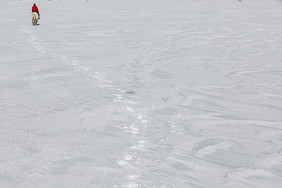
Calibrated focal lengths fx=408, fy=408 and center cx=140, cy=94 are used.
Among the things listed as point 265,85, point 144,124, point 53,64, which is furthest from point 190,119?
point 53,64

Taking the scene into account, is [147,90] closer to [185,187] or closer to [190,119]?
[190,119]

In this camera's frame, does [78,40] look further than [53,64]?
Yes

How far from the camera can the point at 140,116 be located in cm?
597

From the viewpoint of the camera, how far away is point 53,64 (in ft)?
32.7

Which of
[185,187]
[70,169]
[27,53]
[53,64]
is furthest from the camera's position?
[27,53]

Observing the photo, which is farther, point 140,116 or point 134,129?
point 140,116

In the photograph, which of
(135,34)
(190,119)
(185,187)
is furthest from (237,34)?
(185,187)

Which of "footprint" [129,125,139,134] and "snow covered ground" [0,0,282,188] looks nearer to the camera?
"snow covered ground" [0,0,282,188]

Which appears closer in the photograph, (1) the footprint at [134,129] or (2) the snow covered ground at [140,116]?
(2) the snow covered ground at [140,116]

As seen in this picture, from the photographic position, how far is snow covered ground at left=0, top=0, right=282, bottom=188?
4.17 m

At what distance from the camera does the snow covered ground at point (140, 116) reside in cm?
417

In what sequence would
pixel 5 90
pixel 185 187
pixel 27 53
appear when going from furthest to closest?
pixel 27 53 → pixel 5 90 → pixel 185 187

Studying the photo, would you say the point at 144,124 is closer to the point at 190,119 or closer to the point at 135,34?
the point at 190,119

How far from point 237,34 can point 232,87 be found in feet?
29.0
